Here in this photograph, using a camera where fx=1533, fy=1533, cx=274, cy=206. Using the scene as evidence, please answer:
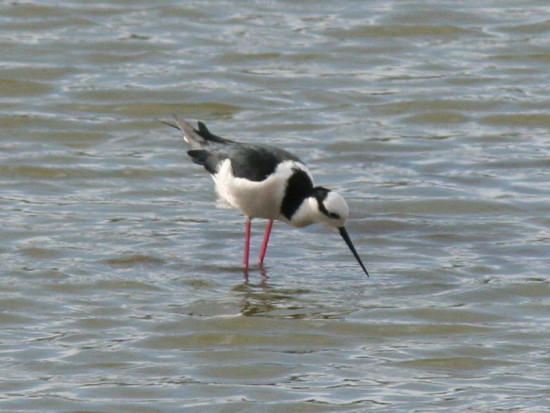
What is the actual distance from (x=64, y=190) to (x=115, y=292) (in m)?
2.50

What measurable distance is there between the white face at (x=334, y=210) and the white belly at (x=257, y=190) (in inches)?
11.4

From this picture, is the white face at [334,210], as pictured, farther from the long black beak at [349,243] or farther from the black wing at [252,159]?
the black wing at [252,159]

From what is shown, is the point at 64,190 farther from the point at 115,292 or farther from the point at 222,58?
the point at 222,58

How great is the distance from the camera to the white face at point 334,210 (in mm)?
9680

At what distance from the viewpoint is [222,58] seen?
50.8 ft

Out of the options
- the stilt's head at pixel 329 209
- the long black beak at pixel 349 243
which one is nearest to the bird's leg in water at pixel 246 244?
the stilt's head at pixel 329 209

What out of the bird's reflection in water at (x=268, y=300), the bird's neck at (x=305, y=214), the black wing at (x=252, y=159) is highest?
the black wing at (x=252, y=159)

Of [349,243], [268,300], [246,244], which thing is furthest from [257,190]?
[268,300]

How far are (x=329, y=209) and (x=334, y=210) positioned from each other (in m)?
0.03

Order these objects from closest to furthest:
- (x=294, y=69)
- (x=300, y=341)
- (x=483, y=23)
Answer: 1. (x=300, y=341)
2. (x=294, y=69)
3. (x=483, y=23)

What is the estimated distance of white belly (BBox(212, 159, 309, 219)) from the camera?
9781 millimetres

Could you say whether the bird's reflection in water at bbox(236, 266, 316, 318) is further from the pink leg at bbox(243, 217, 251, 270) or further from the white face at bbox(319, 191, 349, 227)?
the white face at bbox(319, 191, 349, 227)

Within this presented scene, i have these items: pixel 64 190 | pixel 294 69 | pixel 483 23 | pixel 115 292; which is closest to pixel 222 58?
pixel 294 69

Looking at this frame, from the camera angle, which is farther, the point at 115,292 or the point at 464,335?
the point at 115,292
